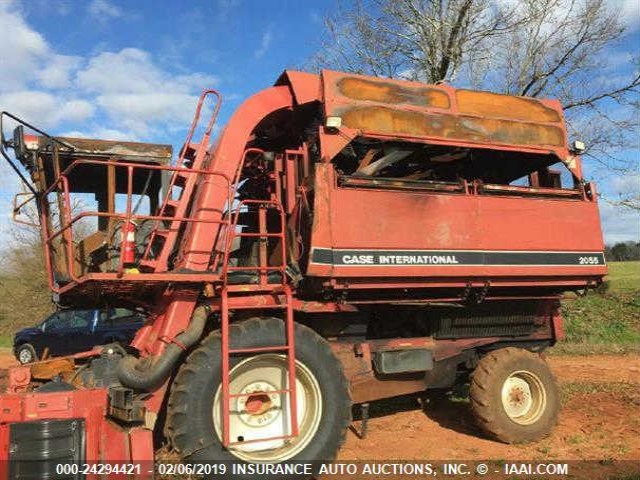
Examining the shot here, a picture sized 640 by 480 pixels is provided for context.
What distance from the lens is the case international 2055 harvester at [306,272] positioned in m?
4.95

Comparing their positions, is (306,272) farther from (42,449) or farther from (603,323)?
(603,323)

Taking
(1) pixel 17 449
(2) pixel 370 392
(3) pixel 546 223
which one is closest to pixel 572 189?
(3) pixel 546 223

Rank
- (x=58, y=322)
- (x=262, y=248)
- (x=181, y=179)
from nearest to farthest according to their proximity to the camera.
A: (x=262, y=248), (x=181, y=179), (x=58, y=322)

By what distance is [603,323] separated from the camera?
664 inches

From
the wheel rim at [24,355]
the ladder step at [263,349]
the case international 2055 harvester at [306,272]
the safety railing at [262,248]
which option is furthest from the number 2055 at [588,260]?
the wheel rim at [24,355]

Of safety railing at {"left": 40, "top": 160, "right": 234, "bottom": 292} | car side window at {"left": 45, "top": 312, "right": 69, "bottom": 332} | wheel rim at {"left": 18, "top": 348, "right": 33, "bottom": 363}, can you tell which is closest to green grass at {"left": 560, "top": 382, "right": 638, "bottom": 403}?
safety railing at {"left": 40, "top": 160, "right": 234, "bottom": 292}

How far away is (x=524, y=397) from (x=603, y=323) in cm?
1169

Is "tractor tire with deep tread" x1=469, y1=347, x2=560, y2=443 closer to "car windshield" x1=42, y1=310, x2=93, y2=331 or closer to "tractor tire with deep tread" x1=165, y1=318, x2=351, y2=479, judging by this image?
"tractor tire with deep tread" x1=165, y1=318, x2=351, y2=479

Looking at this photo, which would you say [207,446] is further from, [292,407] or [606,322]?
[606,322]

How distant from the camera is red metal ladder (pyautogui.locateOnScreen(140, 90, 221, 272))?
565 centimetres

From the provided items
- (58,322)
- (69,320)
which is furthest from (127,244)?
(58,322)

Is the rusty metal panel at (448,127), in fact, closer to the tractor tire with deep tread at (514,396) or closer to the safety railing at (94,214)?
the safety railing at (94,214)

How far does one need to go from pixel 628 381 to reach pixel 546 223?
5.05 m

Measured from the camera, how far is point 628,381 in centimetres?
983
